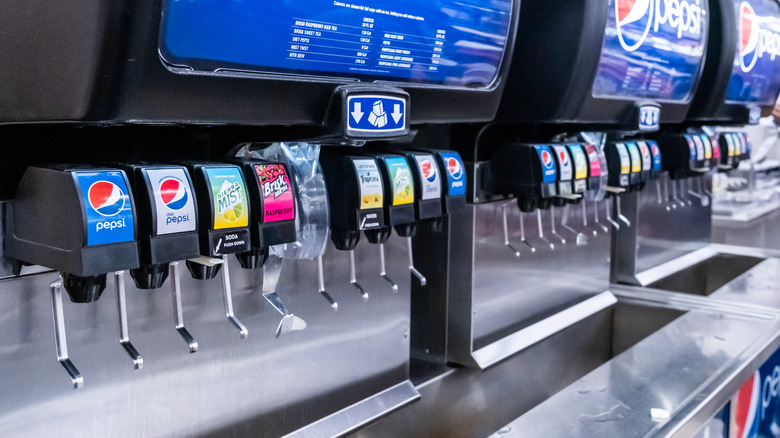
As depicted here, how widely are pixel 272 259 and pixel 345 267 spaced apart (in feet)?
0.81

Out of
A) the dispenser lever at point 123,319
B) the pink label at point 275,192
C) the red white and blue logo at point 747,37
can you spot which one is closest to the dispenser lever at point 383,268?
the pink label at point 275,192

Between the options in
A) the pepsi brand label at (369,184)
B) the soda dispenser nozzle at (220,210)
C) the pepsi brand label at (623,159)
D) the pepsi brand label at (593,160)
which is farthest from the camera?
the pepsi brand label at (623,159)

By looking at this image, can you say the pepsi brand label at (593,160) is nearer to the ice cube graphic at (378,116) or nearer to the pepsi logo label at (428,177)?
the pepsi logo label at (428,177)

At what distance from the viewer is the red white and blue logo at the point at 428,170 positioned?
1.37 meters

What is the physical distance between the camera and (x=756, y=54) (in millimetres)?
2561

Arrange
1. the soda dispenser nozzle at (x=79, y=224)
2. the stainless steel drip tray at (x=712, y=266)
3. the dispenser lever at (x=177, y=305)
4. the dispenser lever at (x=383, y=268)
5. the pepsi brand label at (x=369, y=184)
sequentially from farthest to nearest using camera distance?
the stainless steel drip tray at (x=712, y=266)
the dispenser lever at (x=383, y=268)
the pepsi brand label at (x=369, y=184)
the dispenser lever at (x=177, y=305)
the soda dispenser nozzle at (x=79, y=224)

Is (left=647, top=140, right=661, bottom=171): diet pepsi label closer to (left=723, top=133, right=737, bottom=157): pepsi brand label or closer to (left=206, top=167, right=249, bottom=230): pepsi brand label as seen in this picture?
(left=723, top=133, right=737, bottom=157): pepsi brand label

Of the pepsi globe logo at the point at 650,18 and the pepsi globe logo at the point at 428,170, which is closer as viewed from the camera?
the pepsi globe logo at the point at 428,170

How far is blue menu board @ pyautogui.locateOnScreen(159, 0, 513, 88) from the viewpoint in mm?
976

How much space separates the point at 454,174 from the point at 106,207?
70 cm

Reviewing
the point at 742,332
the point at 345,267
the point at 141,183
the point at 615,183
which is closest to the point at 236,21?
the point at 141,183

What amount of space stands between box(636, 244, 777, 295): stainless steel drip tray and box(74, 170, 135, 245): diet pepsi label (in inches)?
102

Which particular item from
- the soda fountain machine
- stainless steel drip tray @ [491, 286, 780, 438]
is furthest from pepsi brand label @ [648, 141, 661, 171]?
the soda fountain machine

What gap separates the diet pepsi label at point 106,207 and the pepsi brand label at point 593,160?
3.95 feet
